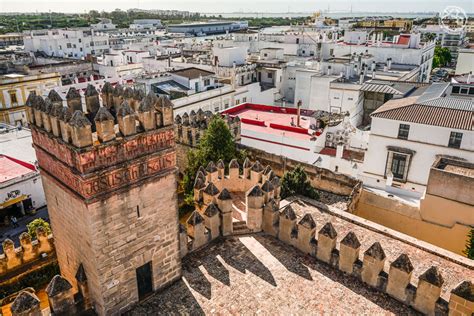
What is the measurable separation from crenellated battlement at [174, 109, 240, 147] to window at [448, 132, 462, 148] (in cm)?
1610

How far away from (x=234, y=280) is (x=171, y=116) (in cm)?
657

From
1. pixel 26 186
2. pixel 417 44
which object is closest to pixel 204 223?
pixel 26 186

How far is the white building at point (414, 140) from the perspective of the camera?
2752cm

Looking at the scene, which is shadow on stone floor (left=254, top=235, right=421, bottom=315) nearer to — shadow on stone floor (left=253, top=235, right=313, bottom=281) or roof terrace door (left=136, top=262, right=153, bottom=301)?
shadow on stone floor (left=253, top=235, right=313, bottom=281)

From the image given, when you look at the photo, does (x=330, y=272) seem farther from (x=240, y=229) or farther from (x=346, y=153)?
(x=346, y=153)

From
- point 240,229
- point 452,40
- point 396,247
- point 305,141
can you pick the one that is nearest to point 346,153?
point 305,141

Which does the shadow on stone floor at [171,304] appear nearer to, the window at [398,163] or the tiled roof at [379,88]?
the window at [398,163]

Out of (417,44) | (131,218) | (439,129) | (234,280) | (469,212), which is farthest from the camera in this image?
(417,44)

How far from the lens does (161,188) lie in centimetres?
1316

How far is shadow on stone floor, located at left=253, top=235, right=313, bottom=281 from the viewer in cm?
1524

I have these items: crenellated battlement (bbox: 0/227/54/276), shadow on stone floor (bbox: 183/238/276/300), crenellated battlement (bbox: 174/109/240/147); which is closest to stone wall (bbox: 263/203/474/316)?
shadow on stone floor (bbox: 183/238/276/300)

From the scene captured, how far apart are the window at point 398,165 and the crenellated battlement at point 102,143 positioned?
2235 cm

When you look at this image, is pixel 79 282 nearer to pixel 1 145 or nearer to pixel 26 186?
pixel 26 186

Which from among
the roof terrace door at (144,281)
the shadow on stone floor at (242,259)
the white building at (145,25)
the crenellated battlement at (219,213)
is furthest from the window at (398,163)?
the white building at (145,25)
